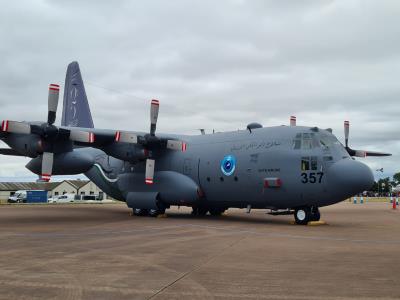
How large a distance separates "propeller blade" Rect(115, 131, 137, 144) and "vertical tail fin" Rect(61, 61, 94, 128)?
31.7 feet

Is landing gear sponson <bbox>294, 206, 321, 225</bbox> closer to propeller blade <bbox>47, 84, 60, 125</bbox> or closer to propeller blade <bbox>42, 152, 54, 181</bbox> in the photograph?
propeller blade <bbox>42, 152, 54, 181</bbox>

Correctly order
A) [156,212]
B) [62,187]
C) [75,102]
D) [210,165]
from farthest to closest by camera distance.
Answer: [62,187] < [75,102] < [156,212] < [210,165]

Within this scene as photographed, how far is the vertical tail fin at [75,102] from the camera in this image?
33031 mm

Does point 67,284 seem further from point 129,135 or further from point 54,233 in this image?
point 129,135

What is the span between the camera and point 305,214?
2084 cm

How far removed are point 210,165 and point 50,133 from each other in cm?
874

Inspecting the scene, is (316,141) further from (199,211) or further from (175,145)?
(199,211)

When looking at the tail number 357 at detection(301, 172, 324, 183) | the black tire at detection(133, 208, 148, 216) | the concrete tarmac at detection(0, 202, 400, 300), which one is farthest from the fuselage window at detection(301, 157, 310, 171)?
the black tire at detection(133, 208, 148, 216)

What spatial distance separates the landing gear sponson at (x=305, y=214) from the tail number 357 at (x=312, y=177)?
5.19 ft

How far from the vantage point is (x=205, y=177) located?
968 inches

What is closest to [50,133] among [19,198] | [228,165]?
[228,165]

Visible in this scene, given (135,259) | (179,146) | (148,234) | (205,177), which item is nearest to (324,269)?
(135,259)

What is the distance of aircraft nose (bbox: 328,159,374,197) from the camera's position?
62.4ft

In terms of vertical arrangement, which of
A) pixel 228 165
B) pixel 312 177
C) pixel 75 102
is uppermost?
pixel 75 102
